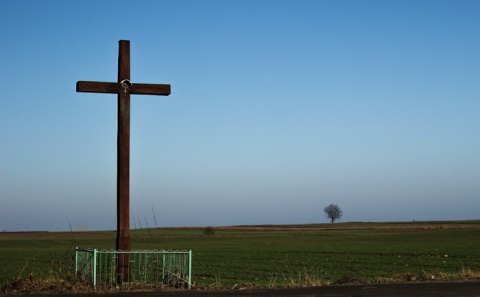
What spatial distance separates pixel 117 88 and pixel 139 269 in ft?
13.7

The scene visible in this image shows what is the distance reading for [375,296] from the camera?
12.9m

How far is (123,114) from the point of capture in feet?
53.2

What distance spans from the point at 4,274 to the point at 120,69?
19.9m

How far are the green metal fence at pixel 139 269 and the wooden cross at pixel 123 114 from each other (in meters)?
0.58

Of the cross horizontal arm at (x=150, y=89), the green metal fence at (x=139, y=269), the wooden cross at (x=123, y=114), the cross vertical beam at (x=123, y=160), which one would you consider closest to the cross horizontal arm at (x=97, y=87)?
the wooden cross at (x=123, y=114)

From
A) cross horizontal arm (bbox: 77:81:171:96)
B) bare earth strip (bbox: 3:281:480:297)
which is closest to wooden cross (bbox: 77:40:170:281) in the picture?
cross horizontal arm (bbox: 77:81:171:96)

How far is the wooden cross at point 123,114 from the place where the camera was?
1583 centimetres

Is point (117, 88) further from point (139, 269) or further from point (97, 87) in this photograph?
point (139, 269)

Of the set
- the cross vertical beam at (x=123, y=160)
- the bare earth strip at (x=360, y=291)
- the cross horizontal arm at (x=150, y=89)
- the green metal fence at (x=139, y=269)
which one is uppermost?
the cross horizontal arm at (x=150, y=89)

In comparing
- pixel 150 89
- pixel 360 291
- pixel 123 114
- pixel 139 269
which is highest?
pixel 150 89

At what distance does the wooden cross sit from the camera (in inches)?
623

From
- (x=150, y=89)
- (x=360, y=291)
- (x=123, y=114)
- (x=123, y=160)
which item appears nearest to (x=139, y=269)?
(x=123, y=160)

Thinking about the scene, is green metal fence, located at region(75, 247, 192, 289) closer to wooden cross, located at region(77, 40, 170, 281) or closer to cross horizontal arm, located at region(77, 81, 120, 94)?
wooden cross, located at region(77, 40, 170, 281)

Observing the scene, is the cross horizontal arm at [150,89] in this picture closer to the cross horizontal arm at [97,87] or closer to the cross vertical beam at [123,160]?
the cross vertical beam at [123,160]
